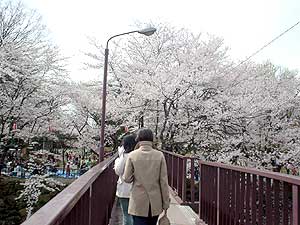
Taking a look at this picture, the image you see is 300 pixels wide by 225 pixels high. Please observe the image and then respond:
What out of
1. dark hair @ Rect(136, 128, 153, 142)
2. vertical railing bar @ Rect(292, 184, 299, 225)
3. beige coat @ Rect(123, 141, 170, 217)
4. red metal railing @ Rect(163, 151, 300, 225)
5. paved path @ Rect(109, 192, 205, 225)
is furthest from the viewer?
paved path @ Rect(109, 192, 205, 225)

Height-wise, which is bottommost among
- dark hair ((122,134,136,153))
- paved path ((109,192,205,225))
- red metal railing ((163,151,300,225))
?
paved path ((109,192,205,225))

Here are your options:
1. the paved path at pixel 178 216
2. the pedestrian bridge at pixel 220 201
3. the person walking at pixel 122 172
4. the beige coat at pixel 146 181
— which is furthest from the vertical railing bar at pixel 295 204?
the paved path at pixel 178 216

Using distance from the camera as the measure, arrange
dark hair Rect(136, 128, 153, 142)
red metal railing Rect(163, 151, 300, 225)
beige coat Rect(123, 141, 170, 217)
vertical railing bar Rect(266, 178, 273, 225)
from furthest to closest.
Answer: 1. dark hair Rect(136, 128, 153, 142)
2. beige coat Rect(123, 141, 170, 217)
3. vertical railing bar Rect(266, 178, 273, 225)
4. red metal railing Rect(163, 151, 300, 225)

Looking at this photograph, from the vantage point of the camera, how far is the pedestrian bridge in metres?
1.90

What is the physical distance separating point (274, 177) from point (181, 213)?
4.08m

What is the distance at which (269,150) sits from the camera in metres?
16.7

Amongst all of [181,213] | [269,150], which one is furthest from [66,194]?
[269,150]

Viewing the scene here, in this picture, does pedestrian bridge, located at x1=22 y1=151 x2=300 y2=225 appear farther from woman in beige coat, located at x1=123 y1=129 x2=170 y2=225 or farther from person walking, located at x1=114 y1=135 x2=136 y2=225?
woman in beige coat, located at x1=123 y1=129 x2=170 y2=225

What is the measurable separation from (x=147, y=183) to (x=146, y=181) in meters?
0.02

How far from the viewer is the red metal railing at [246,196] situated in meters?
2.81

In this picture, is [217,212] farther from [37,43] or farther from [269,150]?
[37,43]

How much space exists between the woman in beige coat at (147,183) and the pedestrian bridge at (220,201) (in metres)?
0.39

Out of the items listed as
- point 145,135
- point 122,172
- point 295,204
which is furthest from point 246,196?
point 122,172

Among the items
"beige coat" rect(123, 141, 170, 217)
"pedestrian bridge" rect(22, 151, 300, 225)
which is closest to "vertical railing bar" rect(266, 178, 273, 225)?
"pedestrian bridge" rect(22, 151, 300, 225)
